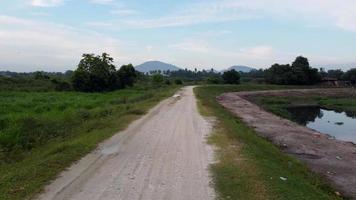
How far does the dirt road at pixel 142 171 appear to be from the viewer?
9.34 metres

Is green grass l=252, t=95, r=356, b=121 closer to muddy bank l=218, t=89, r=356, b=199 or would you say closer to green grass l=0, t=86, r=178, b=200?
muddy bank l=218, t=89, r=356, b=199

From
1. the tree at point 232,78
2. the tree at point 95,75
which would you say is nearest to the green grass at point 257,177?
the tree at point 95,75

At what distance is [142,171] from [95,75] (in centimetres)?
6703

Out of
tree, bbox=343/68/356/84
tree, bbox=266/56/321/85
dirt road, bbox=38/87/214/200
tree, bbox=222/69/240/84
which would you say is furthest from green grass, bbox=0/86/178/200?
tree, bbox=343/68/356/84

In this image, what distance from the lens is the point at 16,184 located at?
32.6 ft

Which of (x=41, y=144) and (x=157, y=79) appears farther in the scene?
(x=157, y=79)

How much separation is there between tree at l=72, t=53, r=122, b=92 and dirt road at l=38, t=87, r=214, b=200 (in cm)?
5816

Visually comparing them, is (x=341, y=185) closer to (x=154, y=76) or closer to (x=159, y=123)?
(x=159, y=123)

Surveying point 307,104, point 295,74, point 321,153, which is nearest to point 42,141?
point 321,153

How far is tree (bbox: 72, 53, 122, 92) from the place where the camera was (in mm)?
75812

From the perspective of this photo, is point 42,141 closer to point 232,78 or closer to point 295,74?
point 295,74

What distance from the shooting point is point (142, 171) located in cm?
1157

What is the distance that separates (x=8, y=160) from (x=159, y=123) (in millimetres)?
9687

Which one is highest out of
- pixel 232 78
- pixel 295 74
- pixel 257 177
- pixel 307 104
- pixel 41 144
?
pixel 295 74
